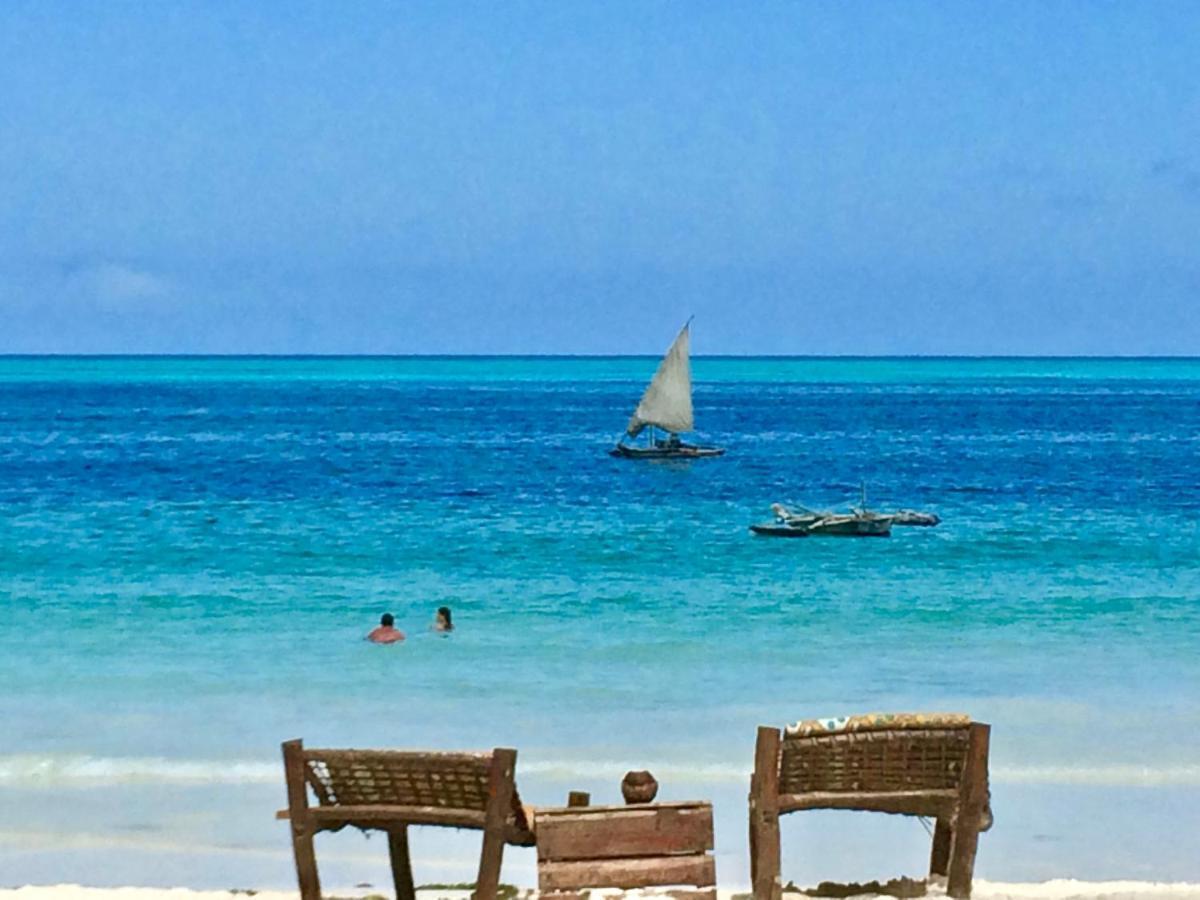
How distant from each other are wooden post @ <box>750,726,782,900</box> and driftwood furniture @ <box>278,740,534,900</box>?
1.25m

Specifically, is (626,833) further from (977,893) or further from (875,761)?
(977,893)

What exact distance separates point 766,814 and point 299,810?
253 cm

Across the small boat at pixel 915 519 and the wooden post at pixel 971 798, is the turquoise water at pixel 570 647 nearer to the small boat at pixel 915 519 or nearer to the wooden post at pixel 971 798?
the small boat at pixel 915 519

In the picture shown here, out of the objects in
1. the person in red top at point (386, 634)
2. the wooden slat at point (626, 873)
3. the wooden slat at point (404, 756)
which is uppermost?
the person in red top at point (386, 634)

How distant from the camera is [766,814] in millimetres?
9766

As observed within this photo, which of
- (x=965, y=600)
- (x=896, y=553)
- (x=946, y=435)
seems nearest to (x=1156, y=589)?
(x=965, y=600)

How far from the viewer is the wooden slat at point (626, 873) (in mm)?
9406

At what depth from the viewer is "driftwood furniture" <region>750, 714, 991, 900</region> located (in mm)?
9688

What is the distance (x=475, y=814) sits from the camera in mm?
9570

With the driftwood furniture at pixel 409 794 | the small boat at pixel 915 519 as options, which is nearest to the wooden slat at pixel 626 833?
the driftwood furniture at pixel 409 794

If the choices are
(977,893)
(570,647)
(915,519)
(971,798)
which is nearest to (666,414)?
(915,519)

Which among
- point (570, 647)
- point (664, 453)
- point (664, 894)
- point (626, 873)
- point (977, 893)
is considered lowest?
point (977, 893)

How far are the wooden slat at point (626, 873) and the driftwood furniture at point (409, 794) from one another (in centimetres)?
35
